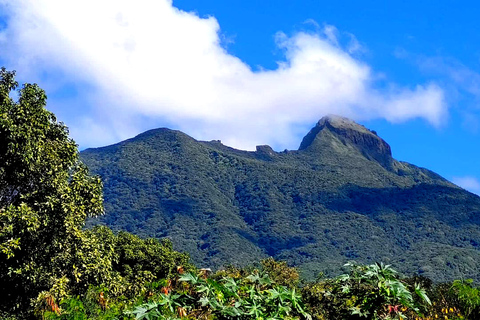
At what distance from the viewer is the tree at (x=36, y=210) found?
14.2 metres

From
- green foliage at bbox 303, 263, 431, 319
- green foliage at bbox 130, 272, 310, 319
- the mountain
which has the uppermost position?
the mountain

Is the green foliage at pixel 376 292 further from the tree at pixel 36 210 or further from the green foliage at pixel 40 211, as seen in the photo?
the tree at pixel 36 210

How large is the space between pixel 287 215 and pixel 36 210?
168 m

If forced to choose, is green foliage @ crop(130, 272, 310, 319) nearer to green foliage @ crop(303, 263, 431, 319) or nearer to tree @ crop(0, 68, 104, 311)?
green foliage @ crop(303, 263, 431, 319)

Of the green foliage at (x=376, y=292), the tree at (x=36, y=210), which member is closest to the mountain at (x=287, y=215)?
the tree at (x=36, y=210)

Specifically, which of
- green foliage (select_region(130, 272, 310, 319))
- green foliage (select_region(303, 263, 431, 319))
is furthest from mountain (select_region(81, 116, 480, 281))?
green foliage (select_region(130, 272, 310, 319))

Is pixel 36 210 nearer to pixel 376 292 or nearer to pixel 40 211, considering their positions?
pixel 40 211

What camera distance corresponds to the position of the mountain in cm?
14712

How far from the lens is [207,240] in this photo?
5925 inches

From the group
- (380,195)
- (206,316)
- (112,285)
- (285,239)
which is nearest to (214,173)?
(285,239)

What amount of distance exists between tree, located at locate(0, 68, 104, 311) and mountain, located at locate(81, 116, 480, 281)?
4617 inches

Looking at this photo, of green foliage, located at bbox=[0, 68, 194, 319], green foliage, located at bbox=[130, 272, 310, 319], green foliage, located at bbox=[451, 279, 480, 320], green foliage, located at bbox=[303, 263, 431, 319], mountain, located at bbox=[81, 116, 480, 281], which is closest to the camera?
green foliage, located at bbox=[130, 272, 310, 319]

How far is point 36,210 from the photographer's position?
581 inches

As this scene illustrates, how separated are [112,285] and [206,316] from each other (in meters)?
13.2
